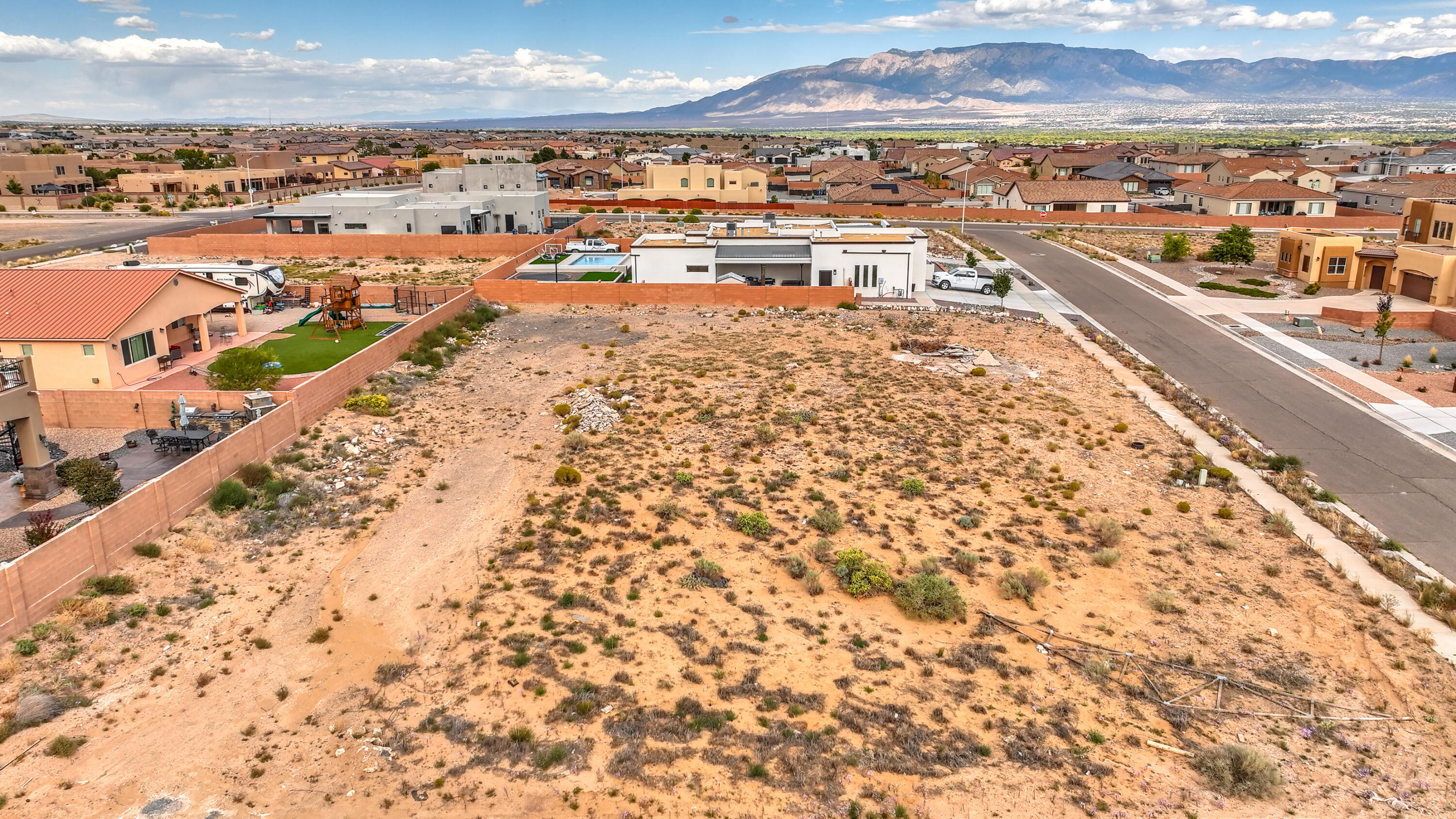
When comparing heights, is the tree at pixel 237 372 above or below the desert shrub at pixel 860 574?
above

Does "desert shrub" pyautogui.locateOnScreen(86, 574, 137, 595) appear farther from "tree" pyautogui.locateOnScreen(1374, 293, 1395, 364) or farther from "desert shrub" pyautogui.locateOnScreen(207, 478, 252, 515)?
"tree" pyautogui.locateOnScreen(1374, 293, 1395, 364)

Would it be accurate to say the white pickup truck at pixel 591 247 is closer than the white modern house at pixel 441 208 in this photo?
Yes

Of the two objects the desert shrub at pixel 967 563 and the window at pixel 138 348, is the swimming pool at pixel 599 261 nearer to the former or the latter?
the window at pixel 138 348

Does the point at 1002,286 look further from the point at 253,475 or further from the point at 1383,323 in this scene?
the point at 253,475

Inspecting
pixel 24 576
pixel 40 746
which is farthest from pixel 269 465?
pixel 40 746

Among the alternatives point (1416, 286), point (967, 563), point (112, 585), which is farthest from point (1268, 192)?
point (112, 585)

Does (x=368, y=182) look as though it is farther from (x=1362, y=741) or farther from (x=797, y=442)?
(x=1362, y=741)

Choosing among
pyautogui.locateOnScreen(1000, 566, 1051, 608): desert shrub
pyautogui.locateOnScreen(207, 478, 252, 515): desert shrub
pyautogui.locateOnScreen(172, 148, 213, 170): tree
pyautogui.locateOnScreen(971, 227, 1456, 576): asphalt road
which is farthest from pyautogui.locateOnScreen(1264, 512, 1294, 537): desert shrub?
pyautogui.locateOnScreen(172, 148, 213, 170): tree

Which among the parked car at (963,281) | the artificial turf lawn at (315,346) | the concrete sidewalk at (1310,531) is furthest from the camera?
the parked car at (963,281)

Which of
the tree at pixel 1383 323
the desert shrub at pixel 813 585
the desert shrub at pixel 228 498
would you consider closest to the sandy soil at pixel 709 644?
the desert shrub at pixel 813 585
